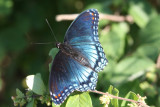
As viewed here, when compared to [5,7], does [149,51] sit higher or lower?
lower

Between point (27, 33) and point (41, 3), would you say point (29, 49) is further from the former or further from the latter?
point (41, 3)

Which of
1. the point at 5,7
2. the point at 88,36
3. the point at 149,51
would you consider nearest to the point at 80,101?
the point at 88,36

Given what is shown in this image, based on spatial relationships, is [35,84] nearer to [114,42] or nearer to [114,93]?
[114,93]

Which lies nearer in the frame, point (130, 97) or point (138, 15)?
point (130, 97)

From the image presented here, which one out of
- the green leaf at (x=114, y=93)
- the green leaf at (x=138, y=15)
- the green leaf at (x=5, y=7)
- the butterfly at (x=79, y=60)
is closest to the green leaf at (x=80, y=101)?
the butterfly at (x=79, y=60)

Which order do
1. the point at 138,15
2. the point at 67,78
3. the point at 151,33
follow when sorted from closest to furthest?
the point at 67,78, the point at 151,33, the point at 138,15

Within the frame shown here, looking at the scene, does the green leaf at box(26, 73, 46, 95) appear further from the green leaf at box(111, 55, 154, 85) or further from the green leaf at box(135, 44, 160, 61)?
the green leaf at box(135, 44, 160, 61)

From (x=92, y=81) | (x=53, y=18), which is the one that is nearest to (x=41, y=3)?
(x=53, y=18)

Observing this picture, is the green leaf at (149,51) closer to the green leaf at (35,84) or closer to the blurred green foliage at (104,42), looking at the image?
the blurred green foliage at (104,42)

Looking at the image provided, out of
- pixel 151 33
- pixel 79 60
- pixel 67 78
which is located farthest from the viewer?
pixel 151 33
